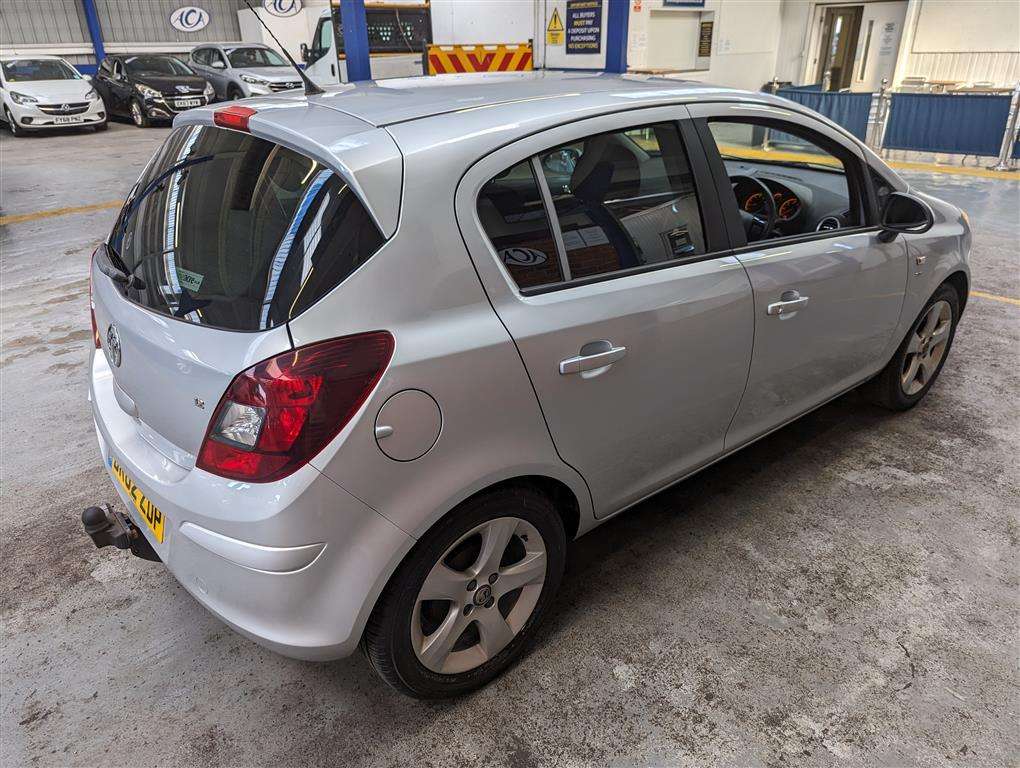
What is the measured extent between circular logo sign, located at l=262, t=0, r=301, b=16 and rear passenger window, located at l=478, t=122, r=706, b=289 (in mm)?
19205

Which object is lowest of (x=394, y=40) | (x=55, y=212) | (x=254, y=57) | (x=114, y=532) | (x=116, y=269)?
(x=55, y=212)

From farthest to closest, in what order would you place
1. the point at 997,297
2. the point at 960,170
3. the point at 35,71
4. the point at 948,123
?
the point at 35,71, the point at 948,123, the point at 960,170, the point at 997,297

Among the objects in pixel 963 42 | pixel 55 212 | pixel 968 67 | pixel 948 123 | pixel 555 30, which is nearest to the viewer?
pixel 55 212

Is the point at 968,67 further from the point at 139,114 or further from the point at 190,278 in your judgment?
the point at 190,278

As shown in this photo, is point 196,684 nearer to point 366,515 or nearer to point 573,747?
point 366,515

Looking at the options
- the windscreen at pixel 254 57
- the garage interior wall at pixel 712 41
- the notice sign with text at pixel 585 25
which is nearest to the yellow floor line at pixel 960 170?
the garage interior wall at pixel 712 41

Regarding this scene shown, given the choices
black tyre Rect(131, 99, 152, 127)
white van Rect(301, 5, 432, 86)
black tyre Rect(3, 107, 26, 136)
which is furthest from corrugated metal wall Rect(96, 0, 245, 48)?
white van Rect(301, 5, 432, 86)

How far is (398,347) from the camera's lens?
1551mm

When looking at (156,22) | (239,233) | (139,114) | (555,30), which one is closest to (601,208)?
(239,233)

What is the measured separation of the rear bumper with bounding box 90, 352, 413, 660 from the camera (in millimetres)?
1508

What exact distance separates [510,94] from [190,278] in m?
1.00

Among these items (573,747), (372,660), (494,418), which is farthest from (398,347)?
(573,747)

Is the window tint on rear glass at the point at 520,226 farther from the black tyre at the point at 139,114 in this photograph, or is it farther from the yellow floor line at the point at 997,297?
the black tyre at the point at 139,114

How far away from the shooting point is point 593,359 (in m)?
1.86
